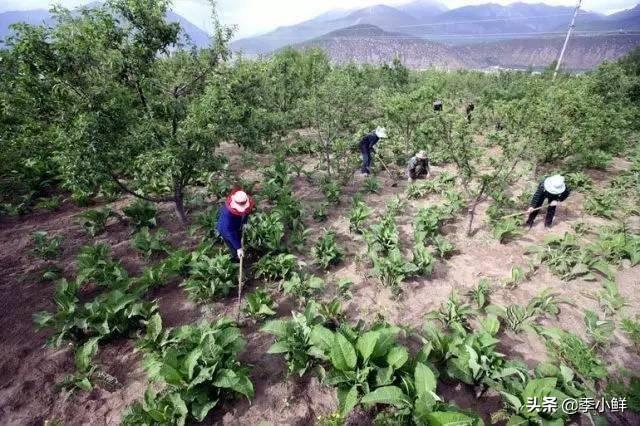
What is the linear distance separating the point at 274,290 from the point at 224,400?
7.71ft

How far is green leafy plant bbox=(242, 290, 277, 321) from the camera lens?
5.63 metres

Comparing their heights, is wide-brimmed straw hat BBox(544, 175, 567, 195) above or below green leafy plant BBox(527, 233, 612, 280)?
above

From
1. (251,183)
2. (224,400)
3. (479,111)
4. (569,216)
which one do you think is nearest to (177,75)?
(251,183)

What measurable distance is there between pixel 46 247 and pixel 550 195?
12.2m

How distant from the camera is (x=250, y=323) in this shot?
5703 millimetres

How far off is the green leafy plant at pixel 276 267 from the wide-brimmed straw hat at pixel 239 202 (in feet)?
4.21

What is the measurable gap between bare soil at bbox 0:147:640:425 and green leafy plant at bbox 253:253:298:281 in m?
0.36

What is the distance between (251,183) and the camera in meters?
10.5

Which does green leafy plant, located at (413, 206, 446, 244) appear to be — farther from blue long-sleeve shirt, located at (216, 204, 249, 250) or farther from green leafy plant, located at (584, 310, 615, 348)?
blue long-sleeve shirt, located at (216, 204, 249, 250)

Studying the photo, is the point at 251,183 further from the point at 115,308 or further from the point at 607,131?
the point at 607,131

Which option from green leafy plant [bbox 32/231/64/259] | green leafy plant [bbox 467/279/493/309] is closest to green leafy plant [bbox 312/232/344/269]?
green leafy plant [bbox 467/279/493/309]

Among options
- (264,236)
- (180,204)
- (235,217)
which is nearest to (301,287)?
(264,236)

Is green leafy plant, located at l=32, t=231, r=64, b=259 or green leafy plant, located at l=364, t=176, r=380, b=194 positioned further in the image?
green leafy plant, located at l=364, t=176, r=380, b=194

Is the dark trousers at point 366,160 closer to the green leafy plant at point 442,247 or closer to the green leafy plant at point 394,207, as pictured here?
the green leafy plant at point 394,207
